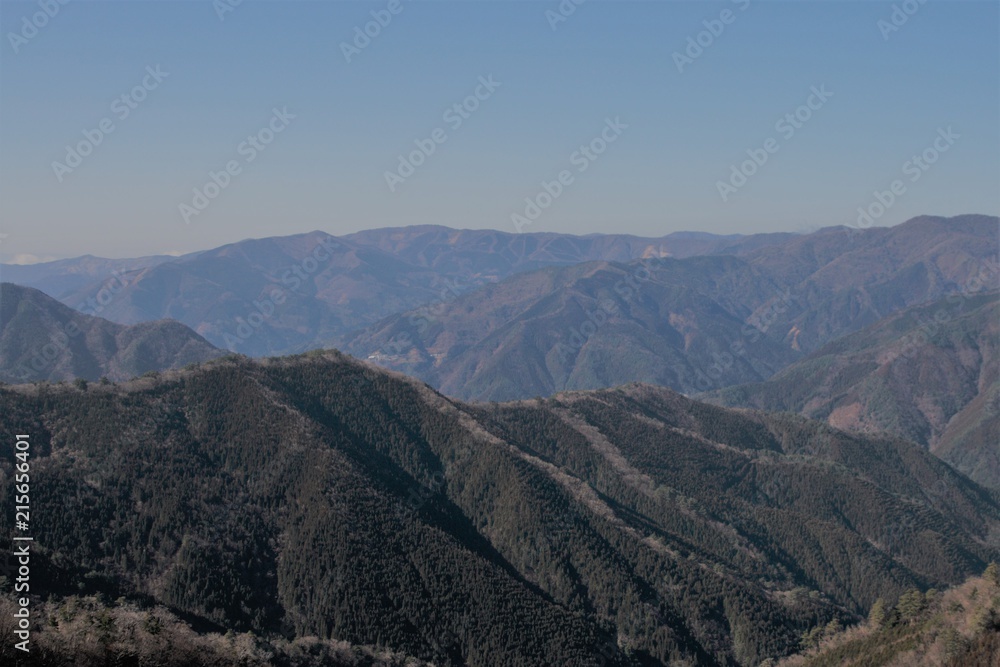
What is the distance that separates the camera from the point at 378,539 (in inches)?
5340

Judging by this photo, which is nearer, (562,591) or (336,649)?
(336,649)

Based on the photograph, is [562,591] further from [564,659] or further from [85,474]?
[85,474]

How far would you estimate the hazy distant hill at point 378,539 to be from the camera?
120 meters

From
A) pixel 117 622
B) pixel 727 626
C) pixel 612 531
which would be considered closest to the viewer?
pixel 117 622

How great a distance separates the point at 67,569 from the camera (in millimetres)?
102312

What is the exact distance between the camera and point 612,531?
157 metres

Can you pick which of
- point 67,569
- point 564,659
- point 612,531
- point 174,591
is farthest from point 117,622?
point 612,531

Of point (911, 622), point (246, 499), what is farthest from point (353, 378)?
point (911, 622)

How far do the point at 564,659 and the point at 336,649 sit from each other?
36.5 metres

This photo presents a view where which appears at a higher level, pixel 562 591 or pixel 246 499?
pixel 246 499

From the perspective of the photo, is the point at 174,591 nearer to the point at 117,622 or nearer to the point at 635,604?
the point at 117,622

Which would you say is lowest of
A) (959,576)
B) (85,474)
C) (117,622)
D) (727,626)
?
(959,576)

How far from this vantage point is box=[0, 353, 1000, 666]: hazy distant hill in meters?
120

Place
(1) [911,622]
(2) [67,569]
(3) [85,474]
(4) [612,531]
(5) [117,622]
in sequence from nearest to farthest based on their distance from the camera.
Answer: (5) [117,622] → (2) [67,569] → (1) [911,622] → (3) [85,474] → (4) [612,531]
